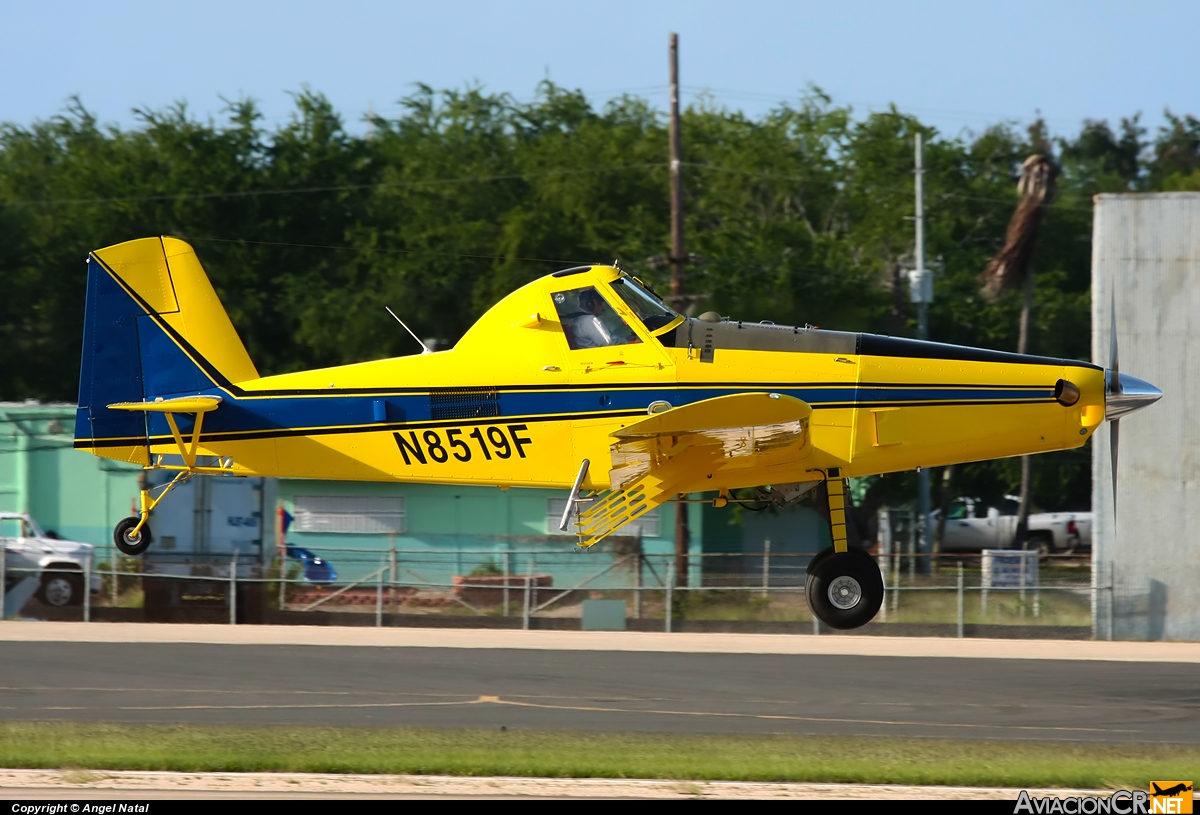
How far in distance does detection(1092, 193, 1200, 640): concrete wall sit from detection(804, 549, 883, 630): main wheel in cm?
1494

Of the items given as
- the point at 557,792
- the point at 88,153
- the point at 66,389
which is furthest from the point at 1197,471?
the point at 88,153

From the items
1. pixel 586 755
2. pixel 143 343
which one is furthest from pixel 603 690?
pixel 143 343

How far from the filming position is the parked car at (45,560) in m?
28.0

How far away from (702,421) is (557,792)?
4.65 meters

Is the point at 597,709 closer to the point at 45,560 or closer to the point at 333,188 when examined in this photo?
the point at 45,560

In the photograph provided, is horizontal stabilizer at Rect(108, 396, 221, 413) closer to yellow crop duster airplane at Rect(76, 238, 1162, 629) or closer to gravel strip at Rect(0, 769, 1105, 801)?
yellow crop duster airplane at Rect(76, 238, 1162, 629)

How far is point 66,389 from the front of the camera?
40.2m

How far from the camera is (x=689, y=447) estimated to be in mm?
11312

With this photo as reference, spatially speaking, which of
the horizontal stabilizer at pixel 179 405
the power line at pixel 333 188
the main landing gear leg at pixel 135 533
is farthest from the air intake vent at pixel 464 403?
the power line at pixel 333 188

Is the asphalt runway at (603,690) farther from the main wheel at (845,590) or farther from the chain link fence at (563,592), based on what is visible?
the main wheel at (845,590)

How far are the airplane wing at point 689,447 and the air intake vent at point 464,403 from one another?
3.76 feet

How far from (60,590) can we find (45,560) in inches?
30.7

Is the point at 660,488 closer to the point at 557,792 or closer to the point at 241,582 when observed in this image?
the point at 557,792

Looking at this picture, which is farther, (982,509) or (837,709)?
(982,509)
